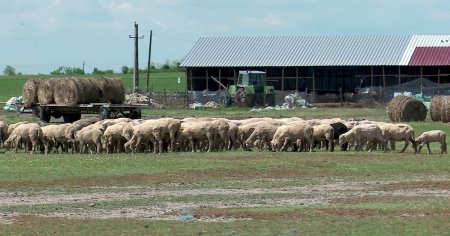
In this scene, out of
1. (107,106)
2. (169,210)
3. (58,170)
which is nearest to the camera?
(169,210)

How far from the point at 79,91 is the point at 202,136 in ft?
47.9

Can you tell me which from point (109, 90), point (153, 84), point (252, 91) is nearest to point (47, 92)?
point (109, 90)

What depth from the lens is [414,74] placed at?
286ft

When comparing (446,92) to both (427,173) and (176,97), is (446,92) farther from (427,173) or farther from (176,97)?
(427,173)

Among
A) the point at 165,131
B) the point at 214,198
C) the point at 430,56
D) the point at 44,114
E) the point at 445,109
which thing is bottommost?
the point at 214,198

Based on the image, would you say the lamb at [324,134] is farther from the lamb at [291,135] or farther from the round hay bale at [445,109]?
the round hay bale at [445,109]

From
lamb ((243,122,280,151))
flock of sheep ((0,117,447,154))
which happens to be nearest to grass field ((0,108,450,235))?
flock of sheep ((0,117,447,154))

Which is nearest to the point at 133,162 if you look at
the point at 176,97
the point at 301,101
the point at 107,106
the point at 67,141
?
the point at 67,141

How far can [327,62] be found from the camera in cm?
8869

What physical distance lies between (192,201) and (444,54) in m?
63.4

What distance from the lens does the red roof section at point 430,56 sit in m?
84.9

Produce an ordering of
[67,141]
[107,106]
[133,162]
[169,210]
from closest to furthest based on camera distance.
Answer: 1. [169,210]
2. [133,162]
3. [67,141]
4. [107,106]

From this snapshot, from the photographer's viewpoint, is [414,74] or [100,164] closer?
[100,164]

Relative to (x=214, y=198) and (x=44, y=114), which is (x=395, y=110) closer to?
(x=44, y=114)
